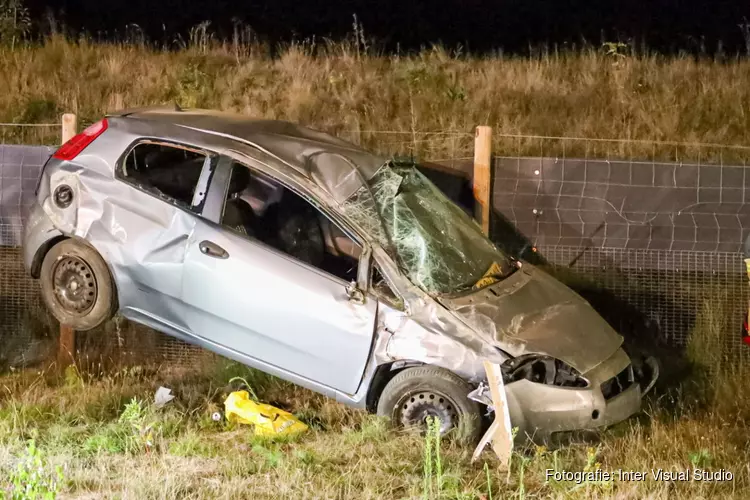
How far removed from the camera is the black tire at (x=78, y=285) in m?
5.82

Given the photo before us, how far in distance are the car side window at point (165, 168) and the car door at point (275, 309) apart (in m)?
0.60

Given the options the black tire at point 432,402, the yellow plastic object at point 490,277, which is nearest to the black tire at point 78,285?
the black tire at point 432,402

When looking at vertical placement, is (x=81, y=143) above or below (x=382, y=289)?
above

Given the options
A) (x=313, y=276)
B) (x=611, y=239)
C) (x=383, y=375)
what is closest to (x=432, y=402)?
(x=383, y=375)

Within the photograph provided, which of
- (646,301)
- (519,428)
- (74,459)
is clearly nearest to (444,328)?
(519,428)

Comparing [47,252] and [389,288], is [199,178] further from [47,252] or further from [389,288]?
[389,288]

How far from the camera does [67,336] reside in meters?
7.13

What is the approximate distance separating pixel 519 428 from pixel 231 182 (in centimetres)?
249

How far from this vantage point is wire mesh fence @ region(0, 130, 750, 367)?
736cm

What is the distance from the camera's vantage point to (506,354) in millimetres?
5285

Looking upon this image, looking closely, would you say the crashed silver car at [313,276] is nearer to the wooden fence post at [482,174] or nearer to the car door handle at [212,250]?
A: the car door handle at [212,250]

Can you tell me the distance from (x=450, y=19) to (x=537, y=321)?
15.7 metres

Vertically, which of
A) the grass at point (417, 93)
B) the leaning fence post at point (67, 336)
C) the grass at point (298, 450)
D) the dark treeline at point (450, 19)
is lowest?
the grass at point (298, 450)

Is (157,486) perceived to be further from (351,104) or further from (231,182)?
(351,104)
